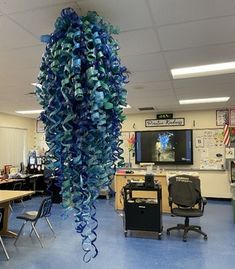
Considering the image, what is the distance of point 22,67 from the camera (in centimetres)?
343

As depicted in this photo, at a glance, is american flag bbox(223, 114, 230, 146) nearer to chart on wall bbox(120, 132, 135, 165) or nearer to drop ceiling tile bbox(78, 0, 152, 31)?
chart on wall bbox(120, 132, 135, 165)

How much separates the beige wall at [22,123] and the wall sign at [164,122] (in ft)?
13.3

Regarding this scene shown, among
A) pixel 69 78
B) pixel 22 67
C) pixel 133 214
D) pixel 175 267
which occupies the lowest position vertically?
pixel 175 267

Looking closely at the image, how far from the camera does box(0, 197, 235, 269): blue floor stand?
3.18 meters

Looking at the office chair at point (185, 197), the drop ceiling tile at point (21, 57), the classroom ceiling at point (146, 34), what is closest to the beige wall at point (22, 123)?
the classroom ceiling at point (146, 34)

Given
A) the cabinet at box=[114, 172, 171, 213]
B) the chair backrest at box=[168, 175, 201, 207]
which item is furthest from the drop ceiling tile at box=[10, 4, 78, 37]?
the cabinet at box=[114, 172, 171, 213]

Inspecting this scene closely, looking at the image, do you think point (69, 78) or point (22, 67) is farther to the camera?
point (22, 67)

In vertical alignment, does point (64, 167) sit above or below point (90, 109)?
below

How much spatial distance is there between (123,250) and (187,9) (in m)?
3.15

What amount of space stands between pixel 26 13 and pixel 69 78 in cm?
78

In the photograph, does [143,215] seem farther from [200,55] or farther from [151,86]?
[200,55]

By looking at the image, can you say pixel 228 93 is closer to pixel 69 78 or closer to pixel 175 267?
pixel 175 267

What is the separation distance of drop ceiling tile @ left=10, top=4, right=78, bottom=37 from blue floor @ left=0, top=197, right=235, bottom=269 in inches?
106

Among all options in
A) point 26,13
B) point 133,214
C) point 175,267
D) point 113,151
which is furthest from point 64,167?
point 133,214
